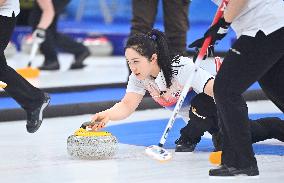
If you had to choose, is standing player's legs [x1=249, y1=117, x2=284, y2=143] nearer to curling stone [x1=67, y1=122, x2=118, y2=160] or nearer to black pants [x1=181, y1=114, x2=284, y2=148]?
black pants [x1=181, y1=114, x2=284, y2=148]

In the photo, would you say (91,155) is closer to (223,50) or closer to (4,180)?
(4,180)

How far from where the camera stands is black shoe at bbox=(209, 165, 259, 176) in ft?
13.5

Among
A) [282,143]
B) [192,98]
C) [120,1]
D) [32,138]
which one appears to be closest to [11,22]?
[32,138]

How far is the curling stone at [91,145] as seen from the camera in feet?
15.2

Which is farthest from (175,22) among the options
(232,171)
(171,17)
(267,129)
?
(232,171)

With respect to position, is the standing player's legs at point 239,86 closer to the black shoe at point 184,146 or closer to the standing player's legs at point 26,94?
the black shoe at point 184,146

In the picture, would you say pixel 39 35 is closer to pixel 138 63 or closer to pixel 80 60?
pixel 80 60

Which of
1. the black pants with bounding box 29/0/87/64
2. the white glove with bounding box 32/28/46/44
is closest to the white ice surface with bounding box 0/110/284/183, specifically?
the white glove with bounding box 32/28/46/44


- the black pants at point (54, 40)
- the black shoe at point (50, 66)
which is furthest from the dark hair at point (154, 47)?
the black shoe at point (50, 66)

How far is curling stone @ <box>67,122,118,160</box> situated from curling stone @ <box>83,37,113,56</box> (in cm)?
669

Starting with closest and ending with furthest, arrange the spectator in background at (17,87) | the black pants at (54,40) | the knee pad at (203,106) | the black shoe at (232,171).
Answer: the black shoe at (232,171), the knee pad at (203,106), the spectator in background at (17,87), the black pants at (54,40)

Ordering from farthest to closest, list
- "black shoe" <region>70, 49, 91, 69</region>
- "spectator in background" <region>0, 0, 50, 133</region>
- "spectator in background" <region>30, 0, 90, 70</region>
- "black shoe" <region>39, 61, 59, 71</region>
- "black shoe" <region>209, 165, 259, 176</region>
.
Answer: "black shoe" <region>70, 49, 91, 69</region>
"black shoe" <region>39, 61, 59, 71</region>
"spectator in background" <region>30, 0, 90, 70</region>
"spectator in background" <region>0, 0, 50, 133</region>
"black shoe" <region>209, 165, 259, 176</region>

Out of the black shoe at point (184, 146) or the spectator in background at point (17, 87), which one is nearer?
the black shoe at point (184, 146)

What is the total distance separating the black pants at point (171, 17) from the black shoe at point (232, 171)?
2754 mm
